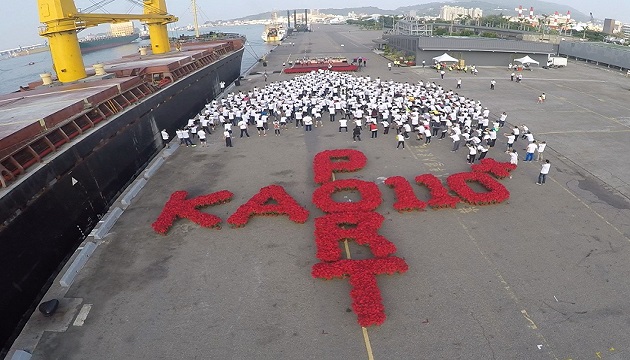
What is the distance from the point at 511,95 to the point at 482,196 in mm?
25871

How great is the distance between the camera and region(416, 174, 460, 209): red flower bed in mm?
16172

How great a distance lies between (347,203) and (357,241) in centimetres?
257

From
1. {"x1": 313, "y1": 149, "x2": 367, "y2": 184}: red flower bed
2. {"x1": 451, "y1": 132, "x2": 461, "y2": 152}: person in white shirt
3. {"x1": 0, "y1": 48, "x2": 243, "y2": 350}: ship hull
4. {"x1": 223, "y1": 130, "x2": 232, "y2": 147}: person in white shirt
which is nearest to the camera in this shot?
{"x1": 0, "y1": 48, "x2": 243, "y2": 350}: ship hull

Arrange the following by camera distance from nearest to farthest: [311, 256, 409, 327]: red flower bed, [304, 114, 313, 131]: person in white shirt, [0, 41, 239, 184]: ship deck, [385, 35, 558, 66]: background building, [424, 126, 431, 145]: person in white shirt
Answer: [311, 256, 409, 327]: red flower bed → [0, 41, 239, 184]: ship deck → [424, 126, 431, 145]: person in white shirt → [304, 114, 313, 131]: person in white shirt → [385, 35, 558, 66]: background building

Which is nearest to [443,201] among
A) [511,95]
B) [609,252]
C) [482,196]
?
[482,196]

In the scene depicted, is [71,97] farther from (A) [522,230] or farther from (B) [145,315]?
(A) [522,230]

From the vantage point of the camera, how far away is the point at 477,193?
16.9 meters

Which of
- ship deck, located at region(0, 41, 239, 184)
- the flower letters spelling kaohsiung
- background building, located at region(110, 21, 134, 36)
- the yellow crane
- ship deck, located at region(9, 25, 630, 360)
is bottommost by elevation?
ship deck, located at region(9, 25, 630, 360)

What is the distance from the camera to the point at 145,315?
36.3ft

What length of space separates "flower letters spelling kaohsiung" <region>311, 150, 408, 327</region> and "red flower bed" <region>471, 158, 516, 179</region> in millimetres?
5657

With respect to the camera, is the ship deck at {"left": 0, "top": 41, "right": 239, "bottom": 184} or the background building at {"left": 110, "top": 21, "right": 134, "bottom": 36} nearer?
the ship deck at {"left": 0, "top": 41, "right": 239, "bottom": 184}

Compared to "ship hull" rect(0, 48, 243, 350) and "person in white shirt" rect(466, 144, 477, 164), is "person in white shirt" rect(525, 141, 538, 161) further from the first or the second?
"ship hull" rect(0, 48, 243, 350)

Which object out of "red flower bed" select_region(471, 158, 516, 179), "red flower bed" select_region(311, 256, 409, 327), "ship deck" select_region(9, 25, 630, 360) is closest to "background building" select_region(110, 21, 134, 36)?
"ship deck" select_region(9, 25, 630, 360)

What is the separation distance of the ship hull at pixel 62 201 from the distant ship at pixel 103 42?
111m
